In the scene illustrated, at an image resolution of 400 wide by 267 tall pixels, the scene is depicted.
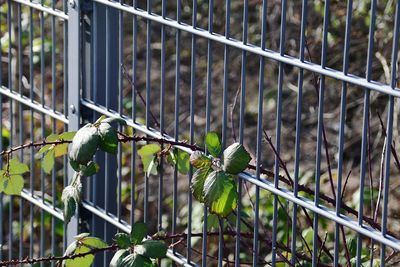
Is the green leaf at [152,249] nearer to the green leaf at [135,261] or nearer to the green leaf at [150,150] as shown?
the green leaf at [135,261]

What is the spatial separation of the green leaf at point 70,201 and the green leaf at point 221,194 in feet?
1.77

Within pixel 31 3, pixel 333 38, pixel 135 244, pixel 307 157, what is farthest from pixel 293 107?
pixel 135 244

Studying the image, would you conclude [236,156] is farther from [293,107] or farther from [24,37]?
[24,37]

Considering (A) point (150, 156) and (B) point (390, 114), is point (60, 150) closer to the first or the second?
(A) point (150, 156)

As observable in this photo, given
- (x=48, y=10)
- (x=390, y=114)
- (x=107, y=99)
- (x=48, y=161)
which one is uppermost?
(x=48, y=10)

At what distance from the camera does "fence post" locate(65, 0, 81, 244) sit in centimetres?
331

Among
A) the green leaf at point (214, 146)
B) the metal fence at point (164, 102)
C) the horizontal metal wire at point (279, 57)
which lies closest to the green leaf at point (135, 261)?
the metal fence at point (164, 102)

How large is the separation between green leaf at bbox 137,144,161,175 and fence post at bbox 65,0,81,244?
1.03ft

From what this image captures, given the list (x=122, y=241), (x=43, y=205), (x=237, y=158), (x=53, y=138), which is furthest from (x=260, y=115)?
(x=43, y=205)

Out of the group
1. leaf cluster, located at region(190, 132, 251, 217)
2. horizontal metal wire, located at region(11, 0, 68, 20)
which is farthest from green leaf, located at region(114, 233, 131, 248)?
horizontal metal wire, located at region(11, 0, 68, 20)

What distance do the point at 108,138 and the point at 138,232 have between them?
0.25 metres

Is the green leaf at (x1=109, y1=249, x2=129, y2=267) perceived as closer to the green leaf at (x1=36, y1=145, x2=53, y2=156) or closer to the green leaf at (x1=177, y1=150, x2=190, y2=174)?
the green leaf at (x1=177, y1=150, x2=190, y2=174)

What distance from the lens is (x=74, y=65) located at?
3.35 metres

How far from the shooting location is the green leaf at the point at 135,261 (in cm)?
284
